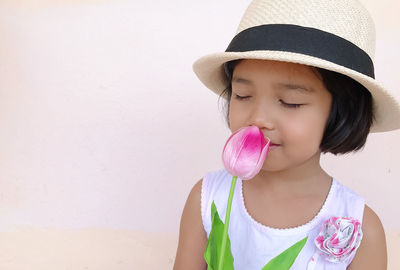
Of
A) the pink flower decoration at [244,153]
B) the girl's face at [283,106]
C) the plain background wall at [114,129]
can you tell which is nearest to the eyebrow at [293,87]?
the girl's face at [283,106]

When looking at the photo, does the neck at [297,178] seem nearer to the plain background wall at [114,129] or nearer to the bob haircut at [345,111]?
the bob haircut at [345,111]

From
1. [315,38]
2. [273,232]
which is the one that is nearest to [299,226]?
[273,232]

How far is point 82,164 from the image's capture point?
115 cm

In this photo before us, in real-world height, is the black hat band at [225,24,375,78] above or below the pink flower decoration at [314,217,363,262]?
above

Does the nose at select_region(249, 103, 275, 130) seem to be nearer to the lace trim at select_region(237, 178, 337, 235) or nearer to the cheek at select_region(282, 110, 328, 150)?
the cheek at select_region(282, 110, 328, 150)

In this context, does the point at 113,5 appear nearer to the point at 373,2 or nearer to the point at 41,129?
the point at 41,129

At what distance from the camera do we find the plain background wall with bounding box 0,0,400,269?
112 centimetres

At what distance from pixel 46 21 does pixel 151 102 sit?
29 cm

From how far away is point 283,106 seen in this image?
0.65 m

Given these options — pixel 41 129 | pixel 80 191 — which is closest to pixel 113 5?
pixel 41 129

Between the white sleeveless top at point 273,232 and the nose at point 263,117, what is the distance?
8.1 inches

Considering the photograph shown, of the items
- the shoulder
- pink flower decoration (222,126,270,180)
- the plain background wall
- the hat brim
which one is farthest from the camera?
the plain background wall

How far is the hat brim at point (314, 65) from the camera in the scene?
0.62 m

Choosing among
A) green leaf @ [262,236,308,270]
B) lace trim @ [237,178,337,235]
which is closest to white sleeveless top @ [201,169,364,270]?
lace trim @ [237,178,337,235]
